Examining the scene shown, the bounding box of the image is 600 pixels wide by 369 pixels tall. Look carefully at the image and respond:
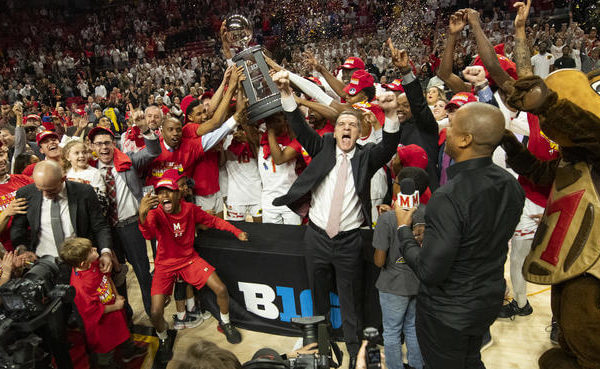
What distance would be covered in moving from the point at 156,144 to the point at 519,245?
316 cm

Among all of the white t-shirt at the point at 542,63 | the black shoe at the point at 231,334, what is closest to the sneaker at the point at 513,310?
the black shoe at the point at 231,334

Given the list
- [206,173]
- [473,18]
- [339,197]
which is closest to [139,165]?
[206,173]

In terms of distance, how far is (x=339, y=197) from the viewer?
2.99m

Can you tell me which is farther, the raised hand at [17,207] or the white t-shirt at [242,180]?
the white t-shirt at [242,180]

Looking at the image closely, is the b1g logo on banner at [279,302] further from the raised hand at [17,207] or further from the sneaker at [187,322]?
the raised hand at [17,207]

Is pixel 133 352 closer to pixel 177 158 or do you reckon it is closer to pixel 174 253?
pixel 174 253

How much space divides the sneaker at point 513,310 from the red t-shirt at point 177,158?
9.97 ft

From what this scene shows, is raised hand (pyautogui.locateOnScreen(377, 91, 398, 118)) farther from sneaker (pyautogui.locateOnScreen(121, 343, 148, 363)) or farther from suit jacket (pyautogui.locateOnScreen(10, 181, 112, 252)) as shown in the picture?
sneaker (pyautogui.locateOnScreen(121, 343, 148, 363))

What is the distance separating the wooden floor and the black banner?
13 centimetres

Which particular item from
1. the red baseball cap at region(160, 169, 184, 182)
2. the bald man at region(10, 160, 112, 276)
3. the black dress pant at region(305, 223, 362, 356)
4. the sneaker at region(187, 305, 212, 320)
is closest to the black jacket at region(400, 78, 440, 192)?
the black dress pant at region(305, 223, 362, 356)

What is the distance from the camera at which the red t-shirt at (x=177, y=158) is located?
3.92 m

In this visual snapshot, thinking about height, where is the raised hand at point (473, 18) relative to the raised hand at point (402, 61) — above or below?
above

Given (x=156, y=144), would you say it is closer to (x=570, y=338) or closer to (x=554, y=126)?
(x=554, y=126)

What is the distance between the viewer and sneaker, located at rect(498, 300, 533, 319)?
140 inches
